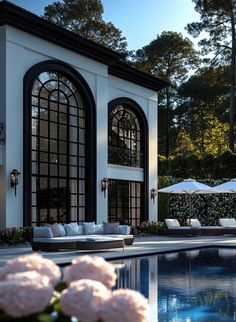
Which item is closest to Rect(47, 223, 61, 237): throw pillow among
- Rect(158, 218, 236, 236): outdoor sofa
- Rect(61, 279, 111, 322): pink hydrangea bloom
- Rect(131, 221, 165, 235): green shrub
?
Rect(131, 221, 165, 235): green shrub

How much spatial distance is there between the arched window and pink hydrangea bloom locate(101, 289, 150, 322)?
20.2m

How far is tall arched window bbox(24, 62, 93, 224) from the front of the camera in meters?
17.7

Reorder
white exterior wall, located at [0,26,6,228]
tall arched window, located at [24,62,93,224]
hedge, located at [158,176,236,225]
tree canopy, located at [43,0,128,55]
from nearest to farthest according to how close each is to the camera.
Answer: white exterior wall, located at [0,26,6,228] → tall arched window, located at [24,62,93,224] → hedge, located at [158,176,236,225] → tree canopy, located at [43,0,128,55]

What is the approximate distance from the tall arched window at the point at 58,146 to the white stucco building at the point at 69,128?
36 mm

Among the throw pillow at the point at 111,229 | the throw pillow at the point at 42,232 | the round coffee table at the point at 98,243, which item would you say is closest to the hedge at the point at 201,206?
the throw pillow at the point at 111,229

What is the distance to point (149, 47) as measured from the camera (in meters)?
40.8

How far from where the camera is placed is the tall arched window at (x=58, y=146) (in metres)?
17.7

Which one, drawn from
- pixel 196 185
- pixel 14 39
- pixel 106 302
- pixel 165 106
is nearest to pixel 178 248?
pixel 196 185

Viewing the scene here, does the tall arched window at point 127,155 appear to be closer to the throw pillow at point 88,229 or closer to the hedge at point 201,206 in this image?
the hedge at point 201,206

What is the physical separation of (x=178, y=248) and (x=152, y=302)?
7950 millimetres

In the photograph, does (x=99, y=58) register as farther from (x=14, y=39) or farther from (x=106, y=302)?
(x=106, y=302)

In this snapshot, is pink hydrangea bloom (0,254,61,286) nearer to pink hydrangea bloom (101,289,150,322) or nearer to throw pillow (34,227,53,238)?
pink hydrangea bloom (101,289,150,322)

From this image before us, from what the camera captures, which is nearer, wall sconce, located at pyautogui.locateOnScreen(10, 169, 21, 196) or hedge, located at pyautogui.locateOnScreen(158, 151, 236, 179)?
wall sconce, located at pyautogui.locateOnScreen(10, 169, 21, 196)

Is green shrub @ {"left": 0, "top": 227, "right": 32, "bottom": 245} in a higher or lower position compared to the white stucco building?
lower
